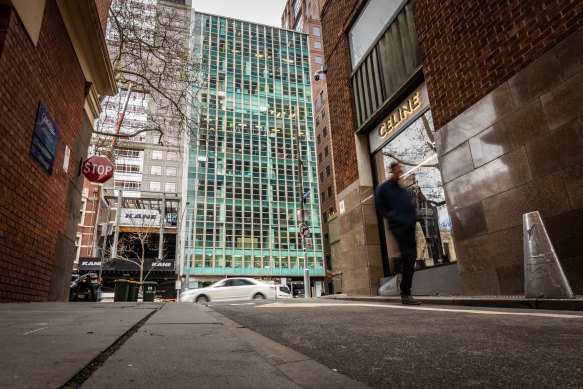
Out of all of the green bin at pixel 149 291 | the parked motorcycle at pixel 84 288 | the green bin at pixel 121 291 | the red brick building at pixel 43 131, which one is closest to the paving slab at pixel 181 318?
the red brick building at pixel 43 131

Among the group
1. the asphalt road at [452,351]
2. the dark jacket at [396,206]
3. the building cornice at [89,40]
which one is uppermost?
the building cornice at [89,40]

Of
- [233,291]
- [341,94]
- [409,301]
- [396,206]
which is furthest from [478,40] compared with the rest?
[233,291]

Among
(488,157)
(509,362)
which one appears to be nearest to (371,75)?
(488,157)

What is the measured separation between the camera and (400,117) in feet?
33.5

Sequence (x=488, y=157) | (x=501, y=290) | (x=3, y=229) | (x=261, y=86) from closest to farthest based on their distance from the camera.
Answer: (x=3, y=229)
(x=501, y=290)
(x=488, y=157)
(x=261, y=86)

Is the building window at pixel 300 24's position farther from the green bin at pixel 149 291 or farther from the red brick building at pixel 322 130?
the green bin at pixel 149 291

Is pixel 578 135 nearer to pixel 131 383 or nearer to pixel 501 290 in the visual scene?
pixel 501 290

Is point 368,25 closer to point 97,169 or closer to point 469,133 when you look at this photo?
point 469,133

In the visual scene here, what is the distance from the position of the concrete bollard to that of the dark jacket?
1.59 metres

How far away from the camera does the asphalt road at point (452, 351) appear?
4.30 feet

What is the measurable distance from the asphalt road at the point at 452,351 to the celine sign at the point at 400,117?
7.36 metres

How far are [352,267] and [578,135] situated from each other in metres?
7.41

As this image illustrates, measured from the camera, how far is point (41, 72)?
6.68 m

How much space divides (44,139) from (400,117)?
8725 mm
